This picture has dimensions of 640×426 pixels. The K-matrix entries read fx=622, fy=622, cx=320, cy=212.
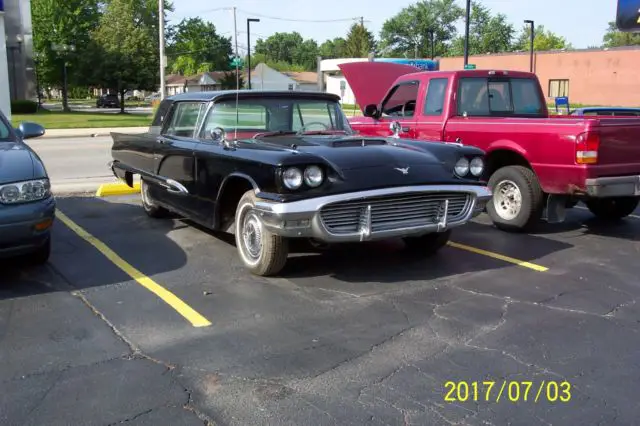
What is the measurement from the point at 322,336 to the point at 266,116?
2.82 metres

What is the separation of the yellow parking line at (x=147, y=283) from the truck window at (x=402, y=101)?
4.40 m

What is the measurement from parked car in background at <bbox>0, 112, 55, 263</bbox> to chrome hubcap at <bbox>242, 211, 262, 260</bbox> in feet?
5.19

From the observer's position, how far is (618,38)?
94.8 metres

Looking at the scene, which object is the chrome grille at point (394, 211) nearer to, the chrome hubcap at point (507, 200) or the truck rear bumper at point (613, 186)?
the truck rear bumper at point (613, 186)

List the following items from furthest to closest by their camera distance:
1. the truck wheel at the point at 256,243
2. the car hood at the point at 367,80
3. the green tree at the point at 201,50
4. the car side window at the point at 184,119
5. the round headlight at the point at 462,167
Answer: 1. the green tree at the point at 201,50
2. the car hood at the point at 367,80
3. the car side window at the point at 184,119
4. the round headlight at the point at 462,167
5. the truck wheel at the point at 256,243

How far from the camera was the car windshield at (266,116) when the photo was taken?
609cm

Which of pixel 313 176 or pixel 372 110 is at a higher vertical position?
pixel 372 110

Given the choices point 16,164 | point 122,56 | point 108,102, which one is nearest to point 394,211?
point 16,164

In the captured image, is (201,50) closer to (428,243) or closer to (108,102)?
(108,102)

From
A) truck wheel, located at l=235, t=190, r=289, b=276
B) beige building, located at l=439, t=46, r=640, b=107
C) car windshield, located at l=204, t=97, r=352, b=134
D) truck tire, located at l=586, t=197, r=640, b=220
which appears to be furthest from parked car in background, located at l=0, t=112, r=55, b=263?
beige building, located at l=439, t=46, r=640, b=107

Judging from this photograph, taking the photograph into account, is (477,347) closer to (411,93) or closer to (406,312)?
(406,312)

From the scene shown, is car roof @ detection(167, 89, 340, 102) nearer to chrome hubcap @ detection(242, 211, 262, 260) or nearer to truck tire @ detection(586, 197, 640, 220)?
chrome hubcap @ detection(242, 211, 262, 260)

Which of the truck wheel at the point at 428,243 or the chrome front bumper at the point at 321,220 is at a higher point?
the chrome front bumper at the point at 321,220

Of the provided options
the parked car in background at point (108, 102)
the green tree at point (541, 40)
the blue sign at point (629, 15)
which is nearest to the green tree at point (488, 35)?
the green tree at point (541, 40)
